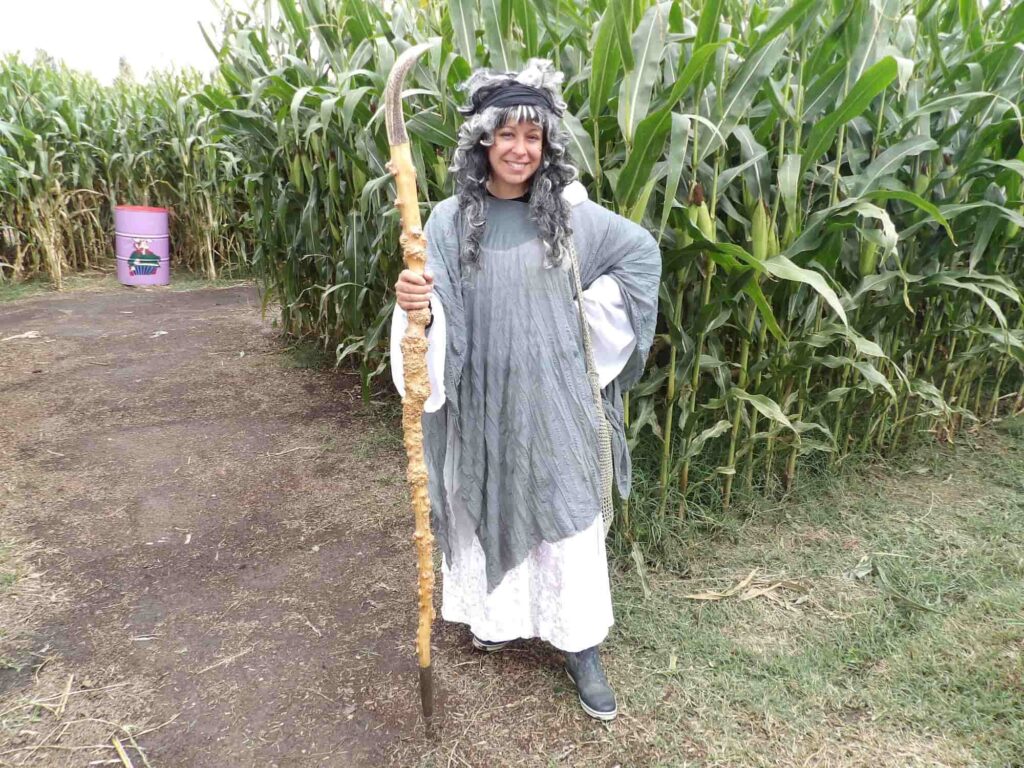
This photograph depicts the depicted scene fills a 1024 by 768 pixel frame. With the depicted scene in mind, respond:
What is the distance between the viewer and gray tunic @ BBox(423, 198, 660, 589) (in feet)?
4.97

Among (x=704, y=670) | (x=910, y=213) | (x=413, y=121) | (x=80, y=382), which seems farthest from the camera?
(x=80, y=382)

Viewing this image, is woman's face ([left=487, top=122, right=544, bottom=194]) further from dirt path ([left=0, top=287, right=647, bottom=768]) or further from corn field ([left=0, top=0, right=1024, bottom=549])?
dirt path ([left=0, top=287, right=647, bottom=768])

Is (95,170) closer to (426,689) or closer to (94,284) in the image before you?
(94,284)

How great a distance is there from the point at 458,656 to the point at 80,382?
324 cm

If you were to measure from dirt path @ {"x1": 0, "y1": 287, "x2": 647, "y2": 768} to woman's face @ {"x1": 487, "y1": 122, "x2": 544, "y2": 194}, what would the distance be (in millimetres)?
1311

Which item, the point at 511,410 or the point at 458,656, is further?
the point at 458,656

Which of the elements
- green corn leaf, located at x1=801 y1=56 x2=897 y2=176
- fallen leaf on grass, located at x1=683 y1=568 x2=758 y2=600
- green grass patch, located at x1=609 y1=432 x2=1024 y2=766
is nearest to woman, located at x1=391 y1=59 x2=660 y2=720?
green grass patch, located at x1=609 y1=432 x2=1024 y2=766

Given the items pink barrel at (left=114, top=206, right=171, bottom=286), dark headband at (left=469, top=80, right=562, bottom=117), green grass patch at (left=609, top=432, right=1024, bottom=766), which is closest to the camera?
dark headband at (left=469, top=80, right=562, bottom=117)

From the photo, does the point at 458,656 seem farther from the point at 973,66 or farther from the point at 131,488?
the point at 973,66

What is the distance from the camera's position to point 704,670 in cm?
187

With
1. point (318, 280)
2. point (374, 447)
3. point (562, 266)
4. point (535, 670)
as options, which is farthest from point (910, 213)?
point (318, 280)

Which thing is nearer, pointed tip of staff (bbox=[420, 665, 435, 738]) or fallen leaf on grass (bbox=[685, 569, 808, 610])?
pointed tip of staff (bbox=[420, 665, 435, 738])

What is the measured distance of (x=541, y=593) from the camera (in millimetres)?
1753

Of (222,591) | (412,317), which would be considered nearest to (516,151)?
(412,317)
